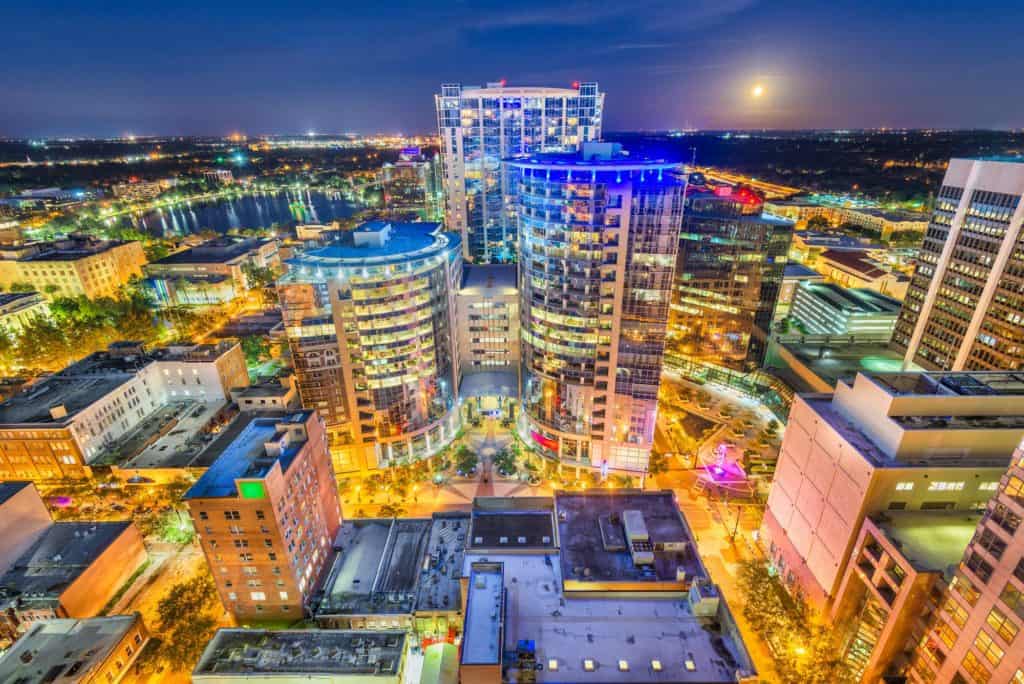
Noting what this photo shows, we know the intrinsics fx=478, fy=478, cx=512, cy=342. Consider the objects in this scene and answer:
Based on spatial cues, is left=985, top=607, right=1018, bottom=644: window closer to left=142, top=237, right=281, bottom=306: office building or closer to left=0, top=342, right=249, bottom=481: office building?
left=0, top=342, right=249, bottom=481: office building

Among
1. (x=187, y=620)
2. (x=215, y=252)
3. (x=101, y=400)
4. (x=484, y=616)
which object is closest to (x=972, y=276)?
(x=484, y=616)

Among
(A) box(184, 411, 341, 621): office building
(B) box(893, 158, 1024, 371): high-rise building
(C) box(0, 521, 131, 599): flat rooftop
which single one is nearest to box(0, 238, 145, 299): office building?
(C) box(0, 521, 131, 599): flat rooftop

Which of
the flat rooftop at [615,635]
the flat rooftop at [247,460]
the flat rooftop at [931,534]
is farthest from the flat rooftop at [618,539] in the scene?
the flat rooftop at [247,460]

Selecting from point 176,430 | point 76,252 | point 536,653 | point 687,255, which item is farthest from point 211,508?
point 76,252

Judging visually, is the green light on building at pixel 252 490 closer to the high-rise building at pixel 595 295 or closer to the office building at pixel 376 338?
the office building at pixel 376 338

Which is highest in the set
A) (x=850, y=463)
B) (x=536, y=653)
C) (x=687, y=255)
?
(x=687, y=255)

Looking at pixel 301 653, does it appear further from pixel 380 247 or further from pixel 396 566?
pixel 380 247

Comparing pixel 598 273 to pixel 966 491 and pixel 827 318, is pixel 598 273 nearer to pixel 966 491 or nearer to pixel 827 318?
pixel 966 491
